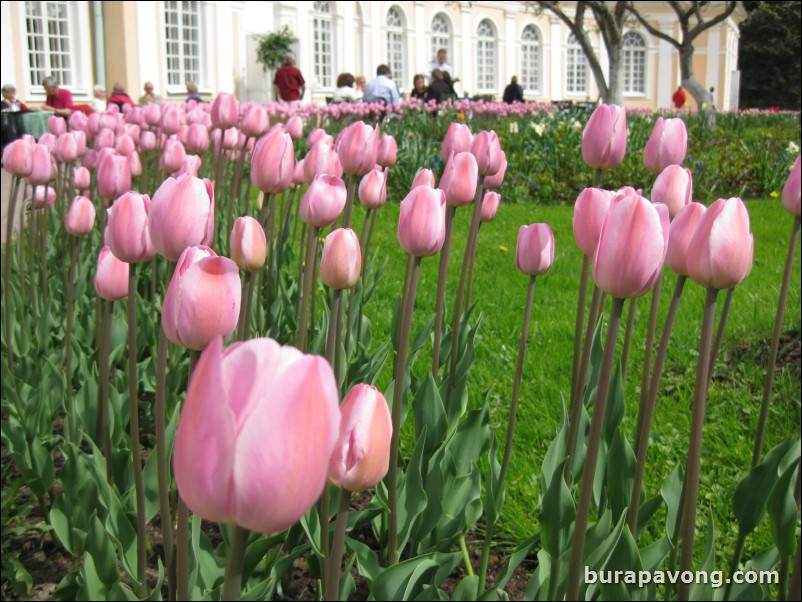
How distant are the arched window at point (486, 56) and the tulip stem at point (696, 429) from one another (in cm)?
3146

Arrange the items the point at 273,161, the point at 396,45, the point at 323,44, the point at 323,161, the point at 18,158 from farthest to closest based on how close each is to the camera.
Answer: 1. the point at 396,45
2. the point at 323,44
3. the point at 18,158
4. the point at 323,161
5. the point at 273,161

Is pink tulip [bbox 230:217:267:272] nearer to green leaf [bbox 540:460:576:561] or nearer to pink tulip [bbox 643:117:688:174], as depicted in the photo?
green leaf [bbox 540:460:576:561]

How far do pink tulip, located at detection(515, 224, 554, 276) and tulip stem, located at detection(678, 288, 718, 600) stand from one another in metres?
0.51

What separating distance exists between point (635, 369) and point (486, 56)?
30181 millimetres

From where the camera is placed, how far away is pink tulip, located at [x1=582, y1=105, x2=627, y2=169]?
1.66 metres

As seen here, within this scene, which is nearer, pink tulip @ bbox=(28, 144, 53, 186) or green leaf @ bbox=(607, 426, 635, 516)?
green leaf @ bbox=(607, 426, 635, 516)

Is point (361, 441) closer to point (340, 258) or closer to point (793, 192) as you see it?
point (340, 258)

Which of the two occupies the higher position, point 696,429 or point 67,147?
point 67,147

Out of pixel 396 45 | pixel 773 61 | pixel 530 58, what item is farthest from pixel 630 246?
pixel 773 61

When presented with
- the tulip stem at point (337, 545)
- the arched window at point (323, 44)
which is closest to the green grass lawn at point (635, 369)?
the tulip stem at point (337, 545)

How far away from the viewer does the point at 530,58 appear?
112 ft

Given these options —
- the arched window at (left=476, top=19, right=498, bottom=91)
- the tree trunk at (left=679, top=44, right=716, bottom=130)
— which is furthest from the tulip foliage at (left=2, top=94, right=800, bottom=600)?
the arched window at (left=476, top=19, right=498, bottom=91)

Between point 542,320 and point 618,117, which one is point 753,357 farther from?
point 618,117

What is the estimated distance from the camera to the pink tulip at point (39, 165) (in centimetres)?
238
